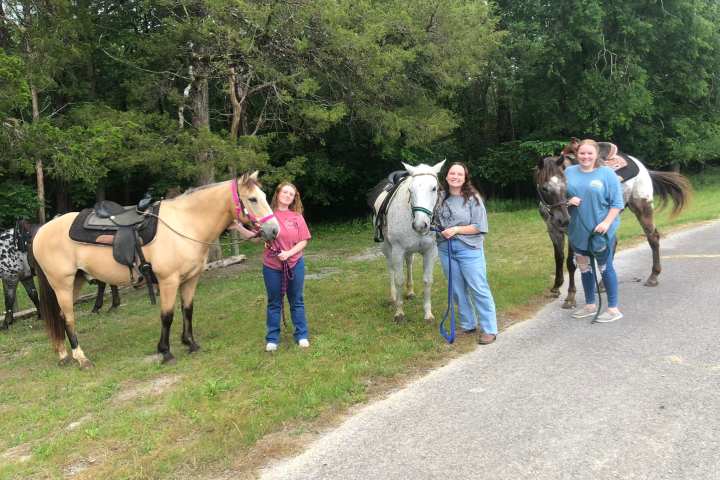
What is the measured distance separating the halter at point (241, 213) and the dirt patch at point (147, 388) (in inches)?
66.1

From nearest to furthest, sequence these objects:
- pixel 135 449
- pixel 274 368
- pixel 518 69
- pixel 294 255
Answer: pixel 135 449
pixel 274 368
pixel 294 255
pixel 518 69

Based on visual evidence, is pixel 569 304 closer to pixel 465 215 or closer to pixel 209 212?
pixel 465 215

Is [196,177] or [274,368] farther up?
[196,177]

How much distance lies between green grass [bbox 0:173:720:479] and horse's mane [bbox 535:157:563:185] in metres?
1.67

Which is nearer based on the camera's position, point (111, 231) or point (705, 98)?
point (111, 231)

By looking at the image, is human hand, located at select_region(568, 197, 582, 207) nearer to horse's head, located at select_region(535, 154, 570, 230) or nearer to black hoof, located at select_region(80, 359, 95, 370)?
horse's head, located at select_region(535, 154, 570, 230)

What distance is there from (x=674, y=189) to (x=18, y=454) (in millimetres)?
9068

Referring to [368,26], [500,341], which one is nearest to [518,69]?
[368,26]

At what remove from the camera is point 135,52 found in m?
12.1

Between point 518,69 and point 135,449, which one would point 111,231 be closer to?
point 135,449

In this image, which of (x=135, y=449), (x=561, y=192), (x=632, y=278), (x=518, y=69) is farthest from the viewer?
(x=518, y=69)

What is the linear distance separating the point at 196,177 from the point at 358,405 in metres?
7.74

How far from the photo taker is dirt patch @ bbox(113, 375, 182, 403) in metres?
4.50

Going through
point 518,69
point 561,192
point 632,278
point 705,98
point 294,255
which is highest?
point 518,69
